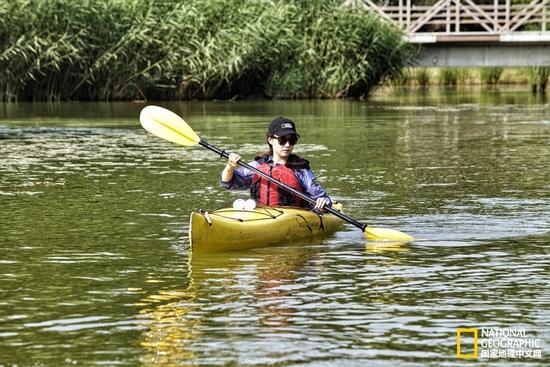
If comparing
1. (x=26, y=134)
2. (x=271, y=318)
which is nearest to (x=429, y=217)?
(x=271, y=318)

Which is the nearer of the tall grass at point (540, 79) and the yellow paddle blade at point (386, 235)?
the yellow paddle blade at point (386, 235)

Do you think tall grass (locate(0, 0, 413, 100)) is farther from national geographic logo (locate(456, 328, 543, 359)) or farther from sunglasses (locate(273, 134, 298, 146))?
national geographic logo (locate(456, 328, 543, 359))

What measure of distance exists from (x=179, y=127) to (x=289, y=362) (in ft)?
19.0

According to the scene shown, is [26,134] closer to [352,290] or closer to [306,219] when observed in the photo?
[306,219]

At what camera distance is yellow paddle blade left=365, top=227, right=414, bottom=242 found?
10.7 metres

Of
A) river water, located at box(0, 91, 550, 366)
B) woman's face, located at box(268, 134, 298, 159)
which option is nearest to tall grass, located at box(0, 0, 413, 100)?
river water, located at box(0, 91, 550, 366)

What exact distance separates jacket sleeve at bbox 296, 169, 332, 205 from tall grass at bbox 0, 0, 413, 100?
22675 millimetres

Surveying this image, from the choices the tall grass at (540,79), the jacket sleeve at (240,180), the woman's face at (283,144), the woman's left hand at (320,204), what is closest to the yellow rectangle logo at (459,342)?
the woman's left hand at (320,204)

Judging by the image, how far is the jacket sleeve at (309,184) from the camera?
11047 millimetres

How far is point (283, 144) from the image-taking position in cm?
1087

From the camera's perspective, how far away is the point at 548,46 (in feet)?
145

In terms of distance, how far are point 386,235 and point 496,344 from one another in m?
3.83

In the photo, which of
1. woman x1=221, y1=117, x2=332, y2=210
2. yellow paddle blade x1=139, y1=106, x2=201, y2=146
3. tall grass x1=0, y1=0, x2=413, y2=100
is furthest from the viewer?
tall grass x1=0, y1=0, x2=413, y2=100

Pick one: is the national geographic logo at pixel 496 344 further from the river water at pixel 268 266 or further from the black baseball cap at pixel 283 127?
the black baseball cap at pixel 283 127
